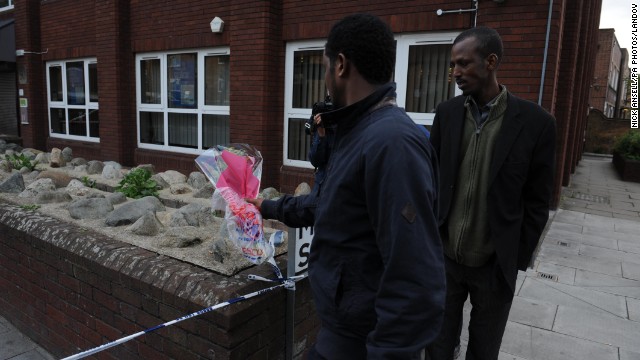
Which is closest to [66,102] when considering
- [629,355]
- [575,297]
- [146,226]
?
[146,226]

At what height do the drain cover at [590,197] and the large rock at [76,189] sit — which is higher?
the large rock at [76,189]

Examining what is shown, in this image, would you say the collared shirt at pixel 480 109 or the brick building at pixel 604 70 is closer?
the collared shirt at pixel 480 109

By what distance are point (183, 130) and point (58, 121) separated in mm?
5210

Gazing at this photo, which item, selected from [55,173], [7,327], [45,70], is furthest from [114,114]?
[7,327]

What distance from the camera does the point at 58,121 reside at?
12016 millimetres

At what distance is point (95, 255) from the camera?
110 inches

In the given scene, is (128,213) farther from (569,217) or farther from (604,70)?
(604,70)

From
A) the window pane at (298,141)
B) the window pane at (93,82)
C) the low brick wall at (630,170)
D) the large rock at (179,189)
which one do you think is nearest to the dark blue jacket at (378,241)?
the large rock at (179,189)

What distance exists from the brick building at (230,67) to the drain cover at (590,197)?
29.3 inches

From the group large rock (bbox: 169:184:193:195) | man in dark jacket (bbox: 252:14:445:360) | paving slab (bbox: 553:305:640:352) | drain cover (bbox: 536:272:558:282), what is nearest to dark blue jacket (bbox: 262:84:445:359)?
man in dark jacket (bbox: 252:14:445:360)

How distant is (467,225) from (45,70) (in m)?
12.9

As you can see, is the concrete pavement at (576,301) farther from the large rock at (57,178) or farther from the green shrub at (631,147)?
the green shrub at (631,147)

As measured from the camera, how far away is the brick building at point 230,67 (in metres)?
A: 5.58

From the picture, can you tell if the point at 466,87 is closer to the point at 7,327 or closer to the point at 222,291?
the point at 222,291
